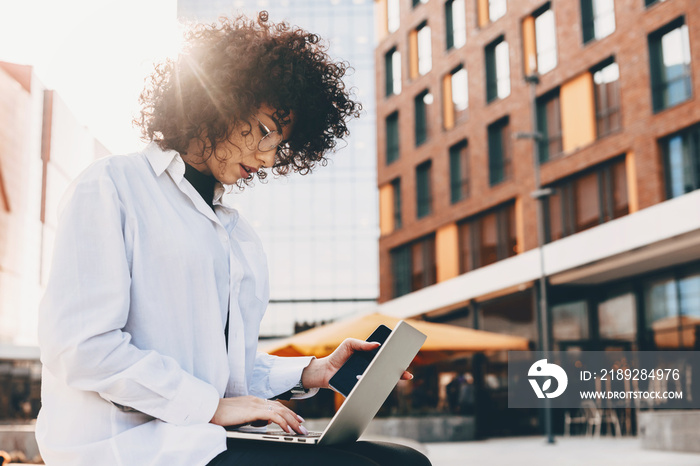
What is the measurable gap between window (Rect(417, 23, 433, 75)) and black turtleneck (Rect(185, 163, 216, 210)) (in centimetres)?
3088

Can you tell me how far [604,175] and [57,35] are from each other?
1917 cm

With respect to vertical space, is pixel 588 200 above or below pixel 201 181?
above

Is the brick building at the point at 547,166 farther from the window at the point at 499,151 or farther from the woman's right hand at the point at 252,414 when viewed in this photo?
the woman's right hand at the point at 252,414

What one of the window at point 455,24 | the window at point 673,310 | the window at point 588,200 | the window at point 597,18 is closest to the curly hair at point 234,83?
the window at point 673,310

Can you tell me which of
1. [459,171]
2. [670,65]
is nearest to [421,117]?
[459,171]

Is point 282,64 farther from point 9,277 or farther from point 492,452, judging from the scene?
point 9,277

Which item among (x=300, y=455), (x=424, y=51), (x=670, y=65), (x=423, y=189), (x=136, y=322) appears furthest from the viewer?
(x=424, y=51)

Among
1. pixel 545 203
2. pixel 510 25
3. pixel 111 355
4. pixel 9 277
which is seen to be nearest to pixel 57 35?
pixel 111 355

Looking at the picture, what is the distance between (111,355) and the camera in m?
1.46

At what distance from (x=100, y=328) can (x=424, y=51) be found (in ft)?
106

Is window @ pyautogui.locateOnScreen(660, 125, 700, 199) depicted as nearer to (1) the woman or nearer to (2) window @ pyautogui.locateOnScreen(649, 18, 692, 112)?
(2) window @ pyautogui.locateOnScreen(649, 18, 692, 112)

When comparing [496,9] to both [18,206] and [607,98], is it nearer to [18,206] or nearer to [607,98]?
[607,98]

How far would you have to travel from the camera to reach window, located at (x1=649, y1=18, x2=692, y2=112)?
64.2 ft

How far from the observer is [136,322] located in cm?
159
